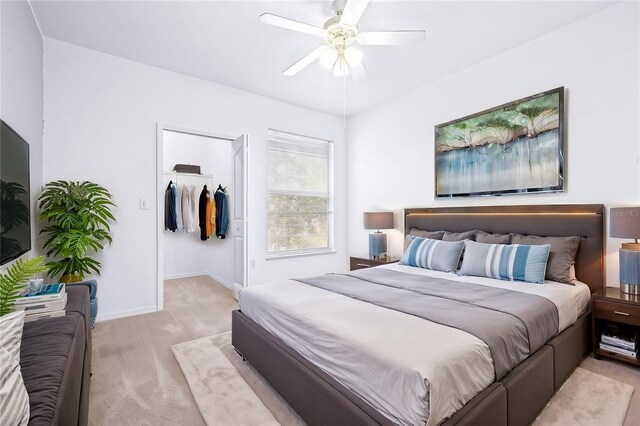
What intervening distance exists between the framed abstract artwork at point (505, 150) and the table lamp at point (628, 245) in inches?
22.2

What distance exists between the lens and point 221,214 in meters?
4.99

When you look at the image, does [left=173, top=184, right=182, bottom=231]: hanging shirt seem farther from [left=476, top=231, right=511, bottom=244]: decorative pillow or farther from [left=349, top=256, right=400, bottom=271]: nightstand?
[left=476, top=231, right=511, bottom=244]: decorative pillow

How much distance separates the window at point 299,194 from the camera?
4.43 m

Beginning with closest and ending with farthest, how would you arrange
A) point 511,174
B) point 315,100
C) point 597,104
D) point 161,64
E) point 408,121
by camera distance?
point 597,104, point 511,174, point 161,64, point 408,121, point 315,100

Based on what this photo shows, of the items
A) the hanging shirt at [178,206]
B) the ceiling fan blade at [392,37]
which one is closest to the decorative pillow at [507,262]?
the ceiling fan blade at [392,37]

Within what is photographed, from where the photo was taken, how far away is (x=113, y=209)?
317cm

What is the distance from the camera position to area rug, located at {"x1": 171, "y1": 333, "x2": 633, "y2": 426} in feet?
5.29

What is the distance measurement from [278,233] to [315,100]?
206cm

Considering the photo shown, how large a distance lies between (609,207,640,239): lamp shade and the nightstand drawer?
50 cm

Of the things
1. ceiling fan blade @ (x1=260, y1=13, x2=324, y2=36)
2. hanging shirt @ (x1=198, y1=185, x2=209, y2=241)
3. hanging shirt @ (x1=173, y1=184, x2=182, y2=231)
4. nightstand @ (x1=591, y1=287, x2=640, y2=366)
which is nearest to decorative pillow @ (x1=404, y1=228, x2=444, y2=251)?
nightstand @ (x1=591, y1=287, x2=640, y2=366)

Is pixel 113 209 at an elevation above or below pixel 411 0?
below

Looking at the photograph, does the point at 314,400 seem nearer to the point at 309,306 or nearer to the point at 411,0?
the point at 309,306

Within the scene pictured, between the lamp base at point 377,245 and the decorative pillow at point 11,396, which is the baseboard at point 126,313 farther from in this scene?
the lamp base at point 377,245

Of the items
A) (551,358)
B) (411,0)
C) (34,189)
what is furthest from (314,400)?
(34,189)
